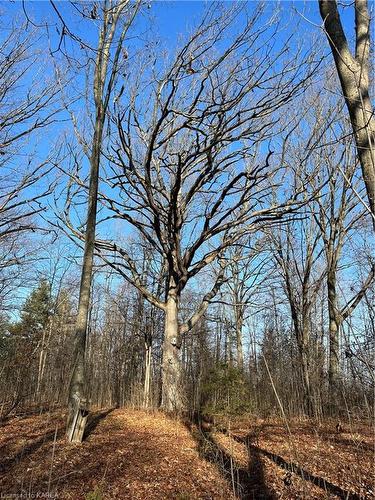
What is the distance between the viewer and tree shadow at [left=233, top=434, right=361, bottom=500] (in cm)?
411

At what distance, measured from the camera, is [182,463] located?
194 inches

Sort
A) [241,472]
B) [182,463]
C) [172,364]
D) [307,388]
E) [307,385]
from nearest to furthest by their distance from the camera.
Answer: [241,472] < [182,463] < [172,364] < [307,385] < [307,388]

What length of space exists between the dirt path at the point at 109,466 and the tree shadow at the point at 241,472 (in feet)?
0.37

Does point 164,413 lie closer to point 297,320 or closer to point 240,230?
point 240,230

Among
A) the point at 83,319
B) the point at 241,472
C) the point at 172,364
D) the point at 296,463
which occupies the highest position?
the point at 83,319

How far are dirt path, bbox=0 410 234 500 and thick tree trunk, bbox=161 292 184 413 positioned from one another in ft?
5.55

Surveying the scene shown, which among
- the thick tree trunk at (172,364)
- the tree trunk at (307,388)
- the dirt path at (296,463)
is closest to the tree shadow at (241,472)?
the dirt path at (296,463)

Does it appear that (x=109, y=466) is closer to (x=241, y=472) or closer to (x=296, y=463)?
(x=241, y=472)

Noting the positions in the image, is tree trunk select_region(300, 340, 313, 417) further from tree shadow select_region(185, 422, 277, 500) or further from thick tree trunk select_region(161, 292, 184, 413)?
tree shadow select_region(185, 422, 277, 500)

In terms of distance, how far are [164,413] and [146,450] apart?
2.95 meters

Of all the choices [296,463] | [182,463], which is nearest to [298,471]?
[296,463]

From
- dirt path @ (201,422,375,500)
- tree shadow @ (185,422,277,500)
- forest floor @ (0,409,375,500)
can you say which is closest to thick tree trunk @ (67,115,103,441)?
forest floor @ (0,409,375,500)

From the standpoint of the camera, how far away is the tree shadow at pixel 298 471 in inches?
162

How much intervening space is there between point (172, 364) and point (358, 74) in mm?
7504
